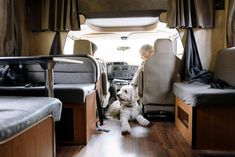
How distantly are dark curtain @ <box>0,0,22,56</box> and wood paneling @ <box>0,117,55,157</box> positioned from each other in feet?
5.90

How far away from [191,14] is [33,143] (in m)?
2.73

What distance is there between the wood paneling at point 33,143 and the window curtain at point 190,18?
221 cm

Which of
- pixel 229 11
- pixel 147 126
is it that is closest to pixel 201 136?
pixel 147 126

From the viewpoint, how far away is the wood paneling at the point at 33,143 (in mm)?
993

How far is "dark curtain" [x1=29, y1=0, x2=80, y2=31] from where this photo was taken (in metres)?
3.38

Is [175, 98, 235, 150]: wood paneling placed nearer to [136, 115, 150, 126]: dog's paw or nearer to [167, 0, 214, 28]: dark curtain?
[136, 115, 150, 126]: dog's paw

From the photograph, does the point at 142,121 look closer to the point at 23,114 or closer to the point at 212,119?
the point at 212,119

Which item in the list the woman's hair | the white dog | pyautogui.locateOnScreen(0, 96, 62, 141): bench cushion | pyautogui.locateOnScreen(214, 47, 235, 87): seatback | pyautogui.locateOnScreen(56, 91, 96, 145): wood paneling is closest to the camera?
pyautogui.locateOnScreen(0, 96, 62, 141): bench cushion

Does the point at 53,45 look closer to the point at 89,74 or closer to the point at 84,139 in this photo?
the point at 89,74

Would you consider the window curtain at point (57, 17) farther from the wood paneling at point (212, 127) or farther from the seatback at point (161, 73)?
the wood paneling at point (212, 127)

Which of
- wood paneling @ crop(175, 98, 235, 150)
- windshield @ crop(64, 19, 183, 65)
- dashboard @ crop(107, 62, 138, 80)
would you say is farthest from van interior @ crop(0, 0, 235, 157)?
dashboard @ crop(107, 62, 138, 80)

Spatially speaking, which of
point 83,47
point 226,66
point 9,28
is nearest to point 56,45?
point 83,47

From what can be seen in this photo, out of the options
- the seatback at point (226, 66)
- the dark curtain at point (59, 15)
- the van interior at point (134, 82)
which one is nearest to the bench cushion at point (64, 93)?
the van interior at point (134, 82)

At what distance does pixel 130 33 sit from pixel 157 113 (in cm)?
189
